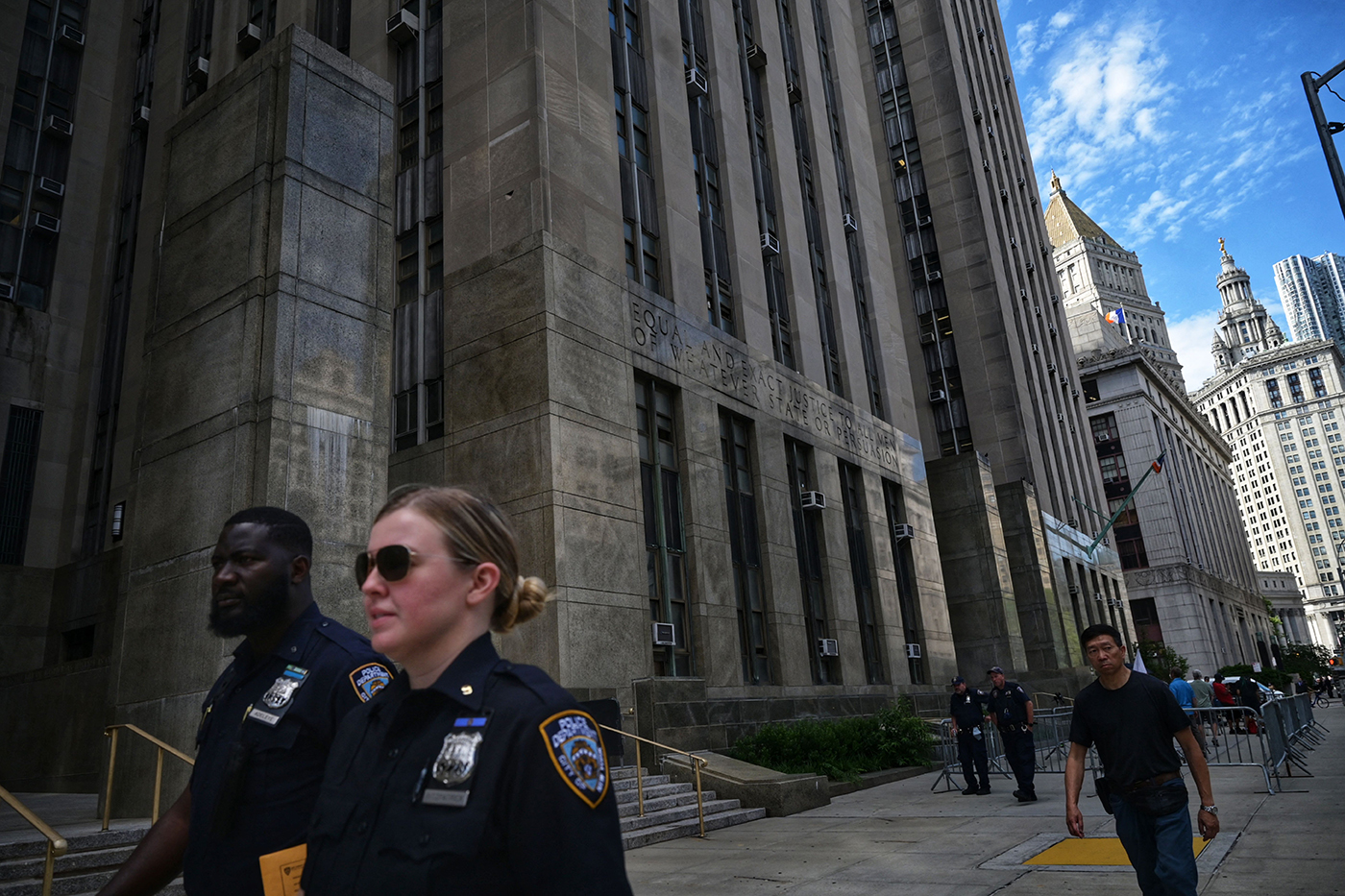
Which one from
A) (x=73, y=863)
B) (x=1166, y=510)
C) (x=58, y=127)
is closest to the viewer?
(x=73, y=863)

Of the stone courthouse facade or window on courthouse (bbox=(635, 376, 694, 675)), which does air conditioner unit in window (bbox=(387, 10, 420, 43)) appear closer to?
the stone courthouse facade

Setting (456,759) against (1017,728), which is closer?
(456,759)

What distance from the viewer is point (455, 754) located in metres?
1.90

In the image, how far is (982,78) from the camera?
5303cm

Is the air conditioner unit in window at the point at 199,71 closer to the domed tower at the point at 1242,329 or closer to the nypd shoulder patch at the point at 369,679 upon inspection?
the nypd shoulder patch at the point at 369,679

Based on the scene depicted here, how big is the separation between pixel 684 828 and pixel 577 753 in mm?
11707

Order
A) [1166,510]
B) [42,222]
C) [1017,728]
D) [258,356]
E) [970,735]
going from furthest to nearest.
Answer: [1166,510] < [42,222] < [970,735] < [1017,728] < [258,356]

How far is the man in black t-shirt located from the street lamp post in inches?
340

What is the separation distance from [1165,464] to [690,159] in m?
63.8

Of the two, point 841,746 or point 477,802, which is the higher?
point 477,802

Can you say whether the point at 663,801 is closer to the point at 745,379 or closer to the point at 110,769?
the point at 110,769

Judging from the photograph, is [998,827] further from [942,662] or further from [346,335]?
[942,662]

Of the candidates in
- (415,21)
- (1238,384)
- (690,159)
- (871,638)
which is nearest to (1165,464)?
(871,638)

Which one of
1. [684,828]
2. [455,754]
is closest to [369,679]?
[455,754]
